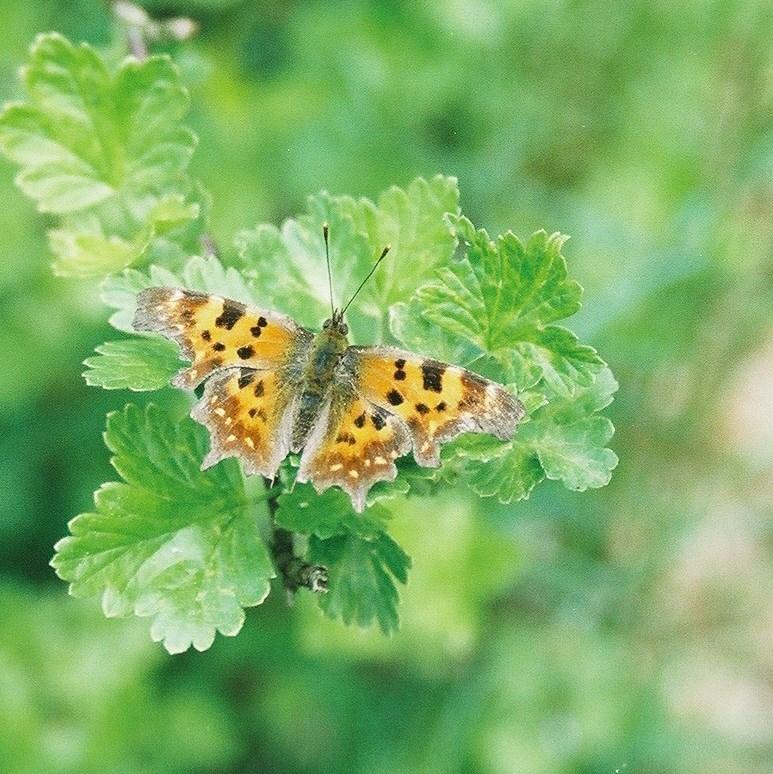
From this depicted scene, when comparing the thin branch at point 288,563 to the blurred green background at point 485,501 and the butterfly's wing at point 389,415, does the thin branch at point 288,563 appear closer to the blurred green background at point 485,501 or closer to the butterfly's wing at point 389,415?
the butterfly's wing at point 389,415

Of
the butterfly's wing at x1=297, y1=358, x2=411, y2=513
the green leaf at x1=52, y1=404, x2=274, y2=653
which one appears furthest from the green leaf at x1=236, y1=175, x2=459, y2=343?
the green leaf at x1=52, y1=404, x2=274, y2=653

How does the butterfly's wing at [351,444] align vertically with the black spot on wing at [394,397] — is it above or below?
below

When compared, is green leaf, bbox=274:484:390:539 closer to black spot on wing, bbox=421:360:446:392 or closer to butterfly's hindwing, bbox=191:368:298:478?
butterfly's hindwing, bbox=191:368:298:478

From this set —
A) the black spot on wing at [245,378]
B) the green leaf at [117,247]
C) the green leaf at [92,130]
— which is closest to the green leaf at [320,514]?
the black spot on wing at [245,378]

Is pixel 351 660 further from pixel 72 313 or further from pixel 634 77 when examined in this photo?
pixel 634 77

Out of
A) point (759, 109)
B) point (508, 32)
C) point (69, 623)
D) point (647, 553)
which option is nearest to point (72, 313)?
point (69, 623)

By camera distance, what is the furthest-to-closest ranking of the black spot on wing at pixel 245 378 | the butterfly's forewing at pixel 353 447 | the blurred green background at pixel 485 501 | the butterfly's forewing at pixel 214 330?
the blurred green background at pixel 485 501 < the black spot on wing at pixel 245 378 < the butterfly's forewing at pixel 214 330 < the butterfly's forewing at pixel 353 447
